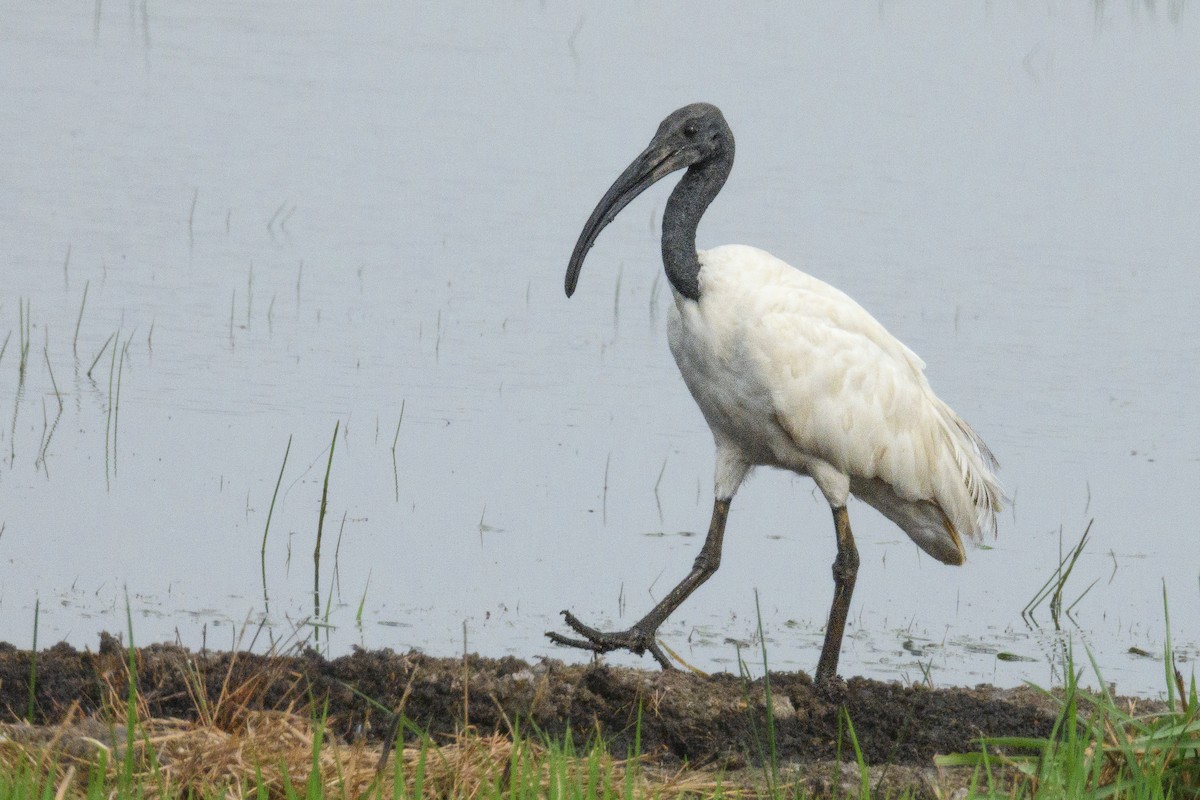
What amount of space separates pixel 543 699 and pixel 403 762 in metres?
0.95

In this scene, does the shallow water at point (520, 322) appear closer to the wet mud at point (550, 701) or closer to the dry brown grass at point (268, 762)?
the wet mud at point (550, 701)

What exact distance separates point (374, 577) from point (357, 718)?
2549 mm

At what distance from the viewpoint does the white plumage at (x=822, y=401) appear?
6.82 m

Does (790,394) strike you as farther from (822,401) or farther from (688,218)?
(688,218)

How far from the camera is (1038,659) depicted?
25.5 ft

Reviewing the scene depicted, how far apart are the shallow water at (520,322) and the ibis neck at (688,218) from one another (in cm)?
135

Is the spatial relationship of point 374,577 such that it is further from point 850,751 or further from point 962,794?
point 962,794

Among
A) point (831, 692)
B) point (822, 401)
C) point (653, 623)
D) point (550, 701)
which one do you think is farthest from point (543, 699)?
point (822, 401)

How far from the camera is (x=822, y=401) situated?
6.98 m

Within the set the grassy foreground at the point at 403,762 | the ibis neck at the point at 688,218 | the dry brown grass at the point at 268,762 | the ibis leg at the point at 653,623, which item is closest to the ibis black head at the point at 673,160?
the ibis neck at the point at 688,218

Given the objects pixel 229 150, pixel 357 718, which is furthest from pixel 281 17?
pixel 357 718

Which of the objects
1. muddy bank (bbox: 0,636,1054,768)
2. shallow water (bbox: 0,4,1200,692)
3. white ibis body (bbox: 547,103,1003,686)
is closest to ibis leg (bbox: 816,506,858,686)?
white ibis body (bbox: 547,103,1003,686)

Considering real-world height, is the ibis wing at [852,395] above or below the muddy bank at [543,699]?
above

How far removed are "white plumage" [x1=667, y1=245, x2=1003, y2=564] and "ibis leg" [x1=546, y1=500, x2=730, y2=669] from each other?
16cm
